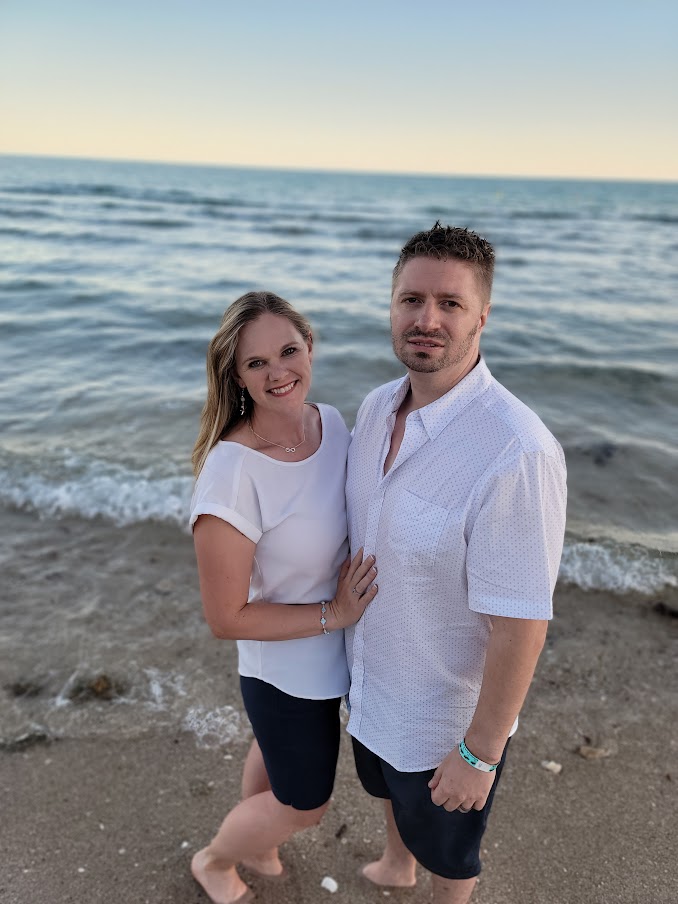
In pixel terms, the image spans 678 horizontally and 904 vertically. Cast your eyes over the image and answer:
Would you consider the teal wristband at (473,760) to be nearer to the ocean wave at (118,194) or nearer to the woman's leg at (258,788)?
the woman's leg at (258,788)

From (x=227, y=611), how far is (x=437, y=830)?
1.02 m

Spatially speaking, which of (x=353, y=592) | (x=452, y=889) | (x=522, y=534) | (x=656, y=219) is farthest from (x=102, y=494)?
(x=656, y=219)

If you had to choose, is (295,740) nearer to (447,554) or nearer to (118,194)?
(447,554)

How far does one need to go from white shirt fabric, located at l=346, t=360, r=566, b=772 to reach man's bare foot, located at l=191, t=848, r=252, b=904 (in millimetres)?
1090

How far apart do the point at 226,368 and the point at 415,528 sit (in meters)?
0.92

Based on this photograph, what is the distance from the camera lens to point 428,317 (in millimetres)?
2100

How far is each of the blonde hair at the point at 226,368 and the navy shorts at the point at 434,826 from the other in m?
1.29

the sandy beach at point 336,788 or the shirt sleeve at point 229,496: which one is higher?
the shirt sleeve at point 229,496

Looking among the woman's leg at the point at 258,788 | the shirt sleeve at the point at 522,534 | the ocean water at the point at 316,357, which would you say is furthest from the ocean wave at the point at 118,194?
the shirt sleeve at the point at 522,534

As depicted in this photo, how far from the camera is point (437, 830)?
7.52ft

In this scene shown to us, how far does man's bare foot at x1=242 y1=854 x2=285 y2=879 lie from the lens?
2994 millimetres

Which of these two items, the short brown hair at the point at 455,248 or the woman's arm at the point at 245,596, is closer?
the short brown hair at the point at 455,248

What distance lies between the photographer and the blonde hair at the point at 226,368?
8.03ft

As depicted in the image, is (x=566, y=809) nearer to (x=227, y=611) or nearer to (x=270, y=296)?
(x=227, y=611)
